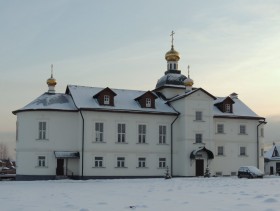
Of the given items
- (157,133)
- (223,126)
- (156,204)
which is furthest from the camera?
(223,126)

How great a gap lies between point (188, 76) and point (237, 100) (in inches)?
256

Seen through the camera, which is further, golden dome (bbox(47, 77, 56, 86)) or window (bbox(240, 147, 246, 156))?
window (bbox(240, 147, 246, 156))

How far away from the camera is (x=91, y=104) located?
4166cm

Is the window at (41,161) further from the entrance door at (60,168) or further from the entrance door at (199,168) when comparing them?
the entrance door at (199,168)

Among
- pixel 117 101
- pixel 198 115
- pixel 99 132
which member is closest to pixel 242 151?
pixel 198 115

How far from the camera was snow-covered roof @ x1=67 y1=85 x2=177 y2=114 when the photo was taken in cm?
4162

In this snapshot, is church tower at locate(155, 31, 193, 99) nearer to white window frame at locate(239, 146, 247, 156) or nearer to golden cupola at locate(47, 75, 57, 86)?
white window frame at locate(239, 146, 247, 156)

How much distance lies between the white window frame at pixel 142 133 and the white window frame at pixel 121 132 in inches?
59.5

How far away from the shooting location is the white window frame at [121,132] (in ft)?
138

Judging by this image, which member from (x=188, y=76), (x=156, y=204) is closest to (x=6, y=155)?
(x=188, y=76)

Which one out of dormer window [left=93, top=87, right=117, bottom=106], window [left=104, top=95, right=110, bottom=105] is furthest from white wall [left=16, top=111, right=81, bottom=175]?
window [left=104, top=95, right=110, bottom=105]

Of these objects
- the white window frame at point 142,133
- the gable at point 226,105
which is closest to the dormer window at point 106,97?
the white window frame at point 142,133

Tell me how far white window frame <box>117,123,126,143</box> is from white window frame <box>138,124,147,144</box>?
151 cm

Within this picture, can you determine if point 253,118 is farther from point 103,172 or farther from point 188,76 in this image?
point 103,172
